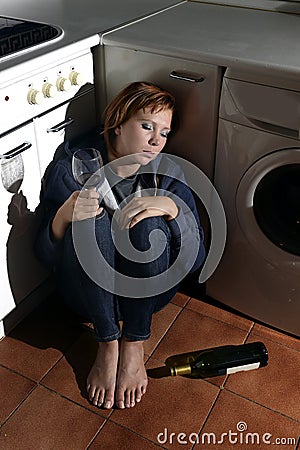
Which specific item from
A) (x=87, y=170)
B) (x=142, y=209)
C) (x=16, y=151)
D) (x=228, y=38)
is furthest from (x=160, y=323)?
(x=228, y=38)

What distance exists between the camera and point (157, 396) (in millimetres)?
1543

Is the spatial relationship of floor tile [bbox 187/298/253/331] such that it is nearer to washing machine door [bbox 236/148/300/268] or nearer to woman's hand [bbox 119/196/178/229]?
washing machine door [bbox 236/148/300/268]

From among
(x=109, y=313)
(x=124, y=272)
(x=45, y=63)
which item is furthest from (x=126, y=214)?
(x=45, y=63)

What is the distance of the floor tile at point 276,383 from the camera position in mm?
1529

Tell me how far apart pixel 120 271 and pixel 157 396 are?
0.37m

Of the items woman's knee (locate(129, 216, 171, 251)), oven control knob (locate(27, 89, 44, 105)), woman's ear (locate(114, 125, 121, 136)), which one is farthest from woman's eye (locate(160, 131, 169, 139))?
oven control knob (locate(27, 89, 44, 105))

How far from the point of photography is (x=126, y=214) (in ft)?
4.80

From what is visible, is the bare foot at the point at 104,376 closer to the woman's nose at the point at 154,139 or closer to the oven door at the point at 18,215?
the oven door at the point at 18,215

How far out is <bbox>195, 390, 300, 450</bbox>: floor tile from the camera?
1.42 metres

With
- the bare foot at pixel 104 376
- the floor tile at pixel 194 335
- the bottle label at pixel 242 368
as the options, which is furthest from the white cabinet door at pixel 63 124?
the bottle label at pixel 242 368

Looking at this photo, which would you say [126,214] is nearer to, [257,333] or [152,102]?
[152,102]

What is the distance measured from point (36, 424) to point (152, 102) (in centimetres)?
92

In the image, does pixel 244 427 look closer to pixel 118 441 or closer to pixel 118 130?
pixel 118 441

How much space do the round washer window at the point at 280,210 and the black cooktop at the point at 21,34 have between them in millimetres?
749
